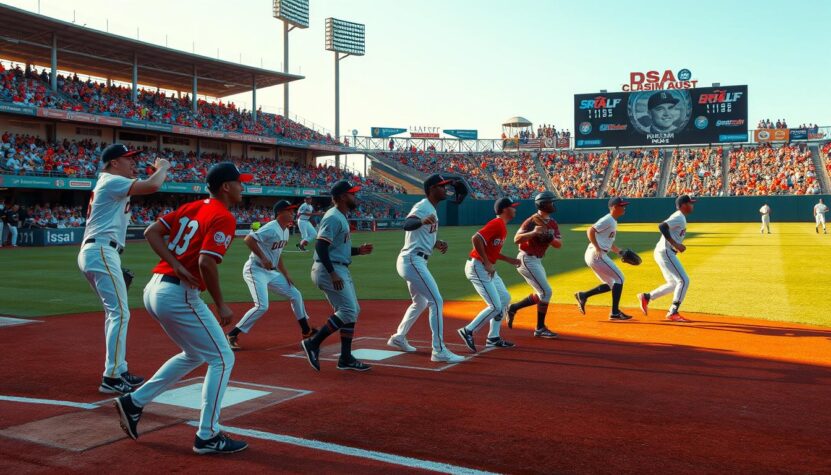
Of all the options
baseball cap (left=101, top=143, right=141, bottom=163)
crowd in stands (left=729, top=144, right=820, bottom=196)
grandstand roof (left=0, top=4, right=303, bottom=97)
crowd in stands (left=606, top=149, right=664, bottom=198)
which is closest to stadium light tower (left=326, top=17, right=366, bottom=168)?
grandstand roof (left=0, top=4, right=303, bottom=97)

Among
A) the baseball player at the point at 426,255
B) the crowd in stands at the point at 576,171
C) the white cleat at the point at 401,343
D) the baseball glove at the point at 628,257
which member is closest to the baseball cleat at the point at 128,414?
the baseball player at the point at 426,255

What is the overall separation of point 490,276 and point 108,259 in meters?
4.82

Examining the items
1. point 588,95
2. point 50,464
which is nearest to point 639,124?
point 588,95

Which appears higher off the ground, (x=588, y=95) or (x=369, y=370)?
(x=588, y=95)

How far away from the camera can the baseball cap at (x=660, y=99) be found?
59125mm

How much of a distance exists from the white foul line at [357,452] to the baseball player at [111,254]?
1.61 m

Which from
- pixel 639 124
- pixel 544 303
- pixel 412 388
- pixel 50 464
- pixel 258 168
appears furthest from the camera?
pixel 639 124

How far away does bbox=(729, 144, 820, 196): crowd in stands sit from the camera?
5494cm

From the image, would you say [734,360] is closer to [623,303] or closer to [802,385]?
[802,385]

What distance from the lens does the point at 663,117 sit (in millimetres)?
59375

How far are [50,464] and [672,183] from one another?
62.5 meters

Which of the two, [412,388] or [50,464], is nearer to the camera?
[50,464]

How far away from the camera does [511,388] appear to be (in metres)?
6.93


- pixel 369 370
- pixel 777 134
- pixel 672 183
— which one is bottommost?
pixel 369 370
